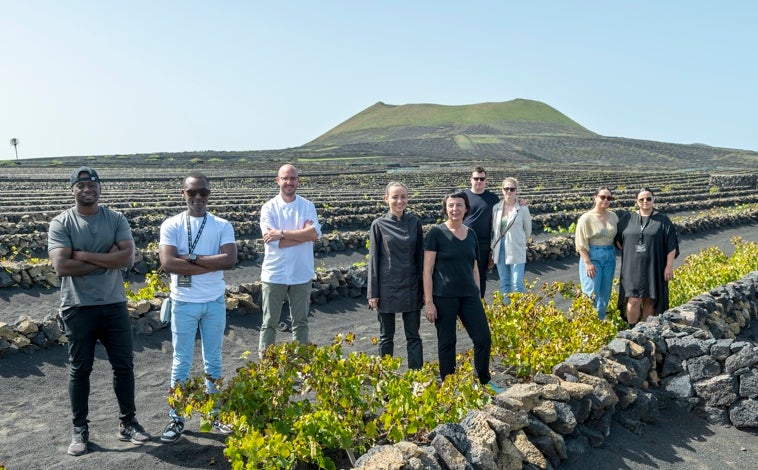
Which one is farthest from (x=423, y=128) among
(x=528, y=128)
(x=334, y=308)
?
(x=334, y=308)

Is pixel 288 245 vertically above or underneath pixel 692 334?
above

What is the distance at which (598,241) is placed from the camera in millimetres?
7520

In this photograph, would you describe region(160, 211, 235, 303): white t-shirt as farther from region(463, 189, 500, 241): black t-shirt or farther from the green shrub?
region(463, 189, 500, 241): black t-shirt

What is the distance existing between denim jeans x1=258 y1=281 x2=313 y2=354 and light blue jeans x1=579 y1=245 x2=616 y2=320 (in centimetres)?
363

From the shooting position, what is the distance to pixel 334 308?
413 inches

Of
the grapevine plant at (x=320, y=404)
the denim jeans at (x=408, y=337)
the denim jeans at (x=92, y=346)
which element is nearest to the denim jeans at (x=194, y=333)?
the grapevine plant at (x=320, y=404)

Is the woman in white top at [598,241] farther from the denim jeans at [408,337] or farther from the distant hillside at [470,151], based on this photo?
the distant hillside at [470,151]

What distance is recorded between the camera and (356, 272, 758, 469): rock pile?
13.7ft

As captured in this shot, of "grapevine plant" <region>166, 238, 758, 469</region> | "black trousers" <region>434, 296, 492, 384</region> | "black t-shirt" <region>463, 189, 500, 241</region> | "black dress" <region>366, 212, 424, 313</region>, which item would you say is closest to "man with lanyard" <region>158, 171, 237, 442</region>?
"grapevine plant" <region>166, 238, 758, 469</region>

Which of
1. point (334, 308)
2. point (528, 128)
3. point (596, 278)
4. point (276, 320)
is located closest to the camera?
point (276, 320)

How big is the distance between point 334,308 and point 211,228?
5.48m

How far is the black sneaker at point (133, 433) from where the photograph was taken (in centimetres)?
505

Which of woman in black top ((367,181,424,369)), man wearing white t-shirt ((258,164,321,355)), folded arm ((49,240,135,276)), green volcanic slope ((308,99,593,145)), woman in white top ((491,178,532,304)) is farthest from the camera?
green volcanic slope ((308,99,593,145))

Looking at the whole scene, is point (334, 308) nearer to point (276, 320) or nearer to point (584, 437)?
point (276, 320)
